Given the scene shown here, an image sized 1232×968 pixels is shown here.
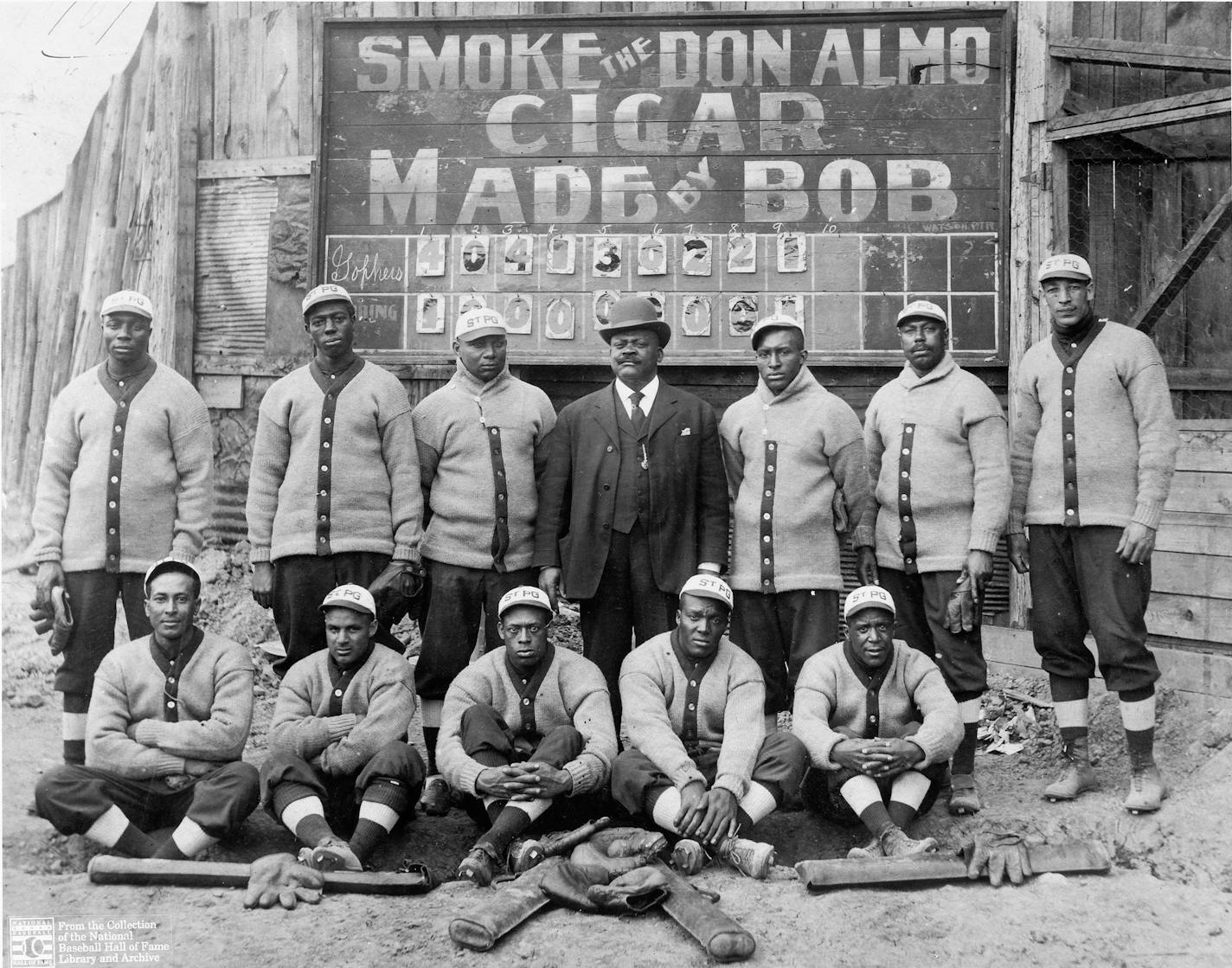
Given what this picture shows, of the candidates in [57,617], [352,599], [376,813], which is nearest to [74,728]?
[57,617]

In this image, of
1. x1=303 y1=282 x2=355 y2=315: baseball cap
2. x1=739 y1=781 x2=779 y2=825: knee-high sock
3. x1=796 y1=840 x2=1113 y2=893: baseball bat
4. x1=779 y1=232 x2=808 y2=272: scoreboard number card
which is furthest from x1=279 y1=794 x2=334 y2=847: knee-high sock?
x1=779 y1=232 x2=808 y2=272: scoreboard number card

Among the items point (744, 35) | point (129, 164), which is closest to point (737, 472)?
point (744, 35)

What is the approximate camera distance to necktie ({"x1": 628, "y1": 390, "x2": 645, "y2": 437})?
5.02 meters

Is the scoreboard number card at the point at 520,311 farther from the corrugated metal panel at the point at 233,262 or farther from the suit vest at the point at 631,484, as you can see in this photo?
the suit vest at the point at 631,484

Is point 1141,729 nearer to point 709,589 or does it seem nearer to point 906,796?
point 906,796

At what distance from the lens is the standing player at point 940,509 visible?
191 inches

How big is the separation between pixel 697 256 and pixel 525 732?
10.7ft

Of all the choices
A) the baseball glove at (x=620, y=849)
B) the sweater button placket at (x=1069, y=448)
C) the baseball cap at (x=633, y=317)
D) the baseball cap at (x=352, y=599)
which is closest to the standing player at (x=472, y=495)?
the baseball cap at (x=352, y=599)

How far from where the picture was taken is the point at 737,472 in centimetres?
520

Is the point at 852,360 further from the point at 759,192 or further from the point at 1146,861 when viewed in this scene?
the point at 1146,861

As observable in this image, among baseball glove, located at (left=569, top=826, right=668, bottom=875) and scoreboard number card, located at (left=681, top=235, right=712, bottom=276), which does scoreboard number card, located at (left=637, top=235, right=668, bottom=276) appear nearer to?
scoreboard number card, located at (left=681, top=235, right=712, bottom=276)

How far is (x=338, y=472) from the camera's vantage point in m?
5.02

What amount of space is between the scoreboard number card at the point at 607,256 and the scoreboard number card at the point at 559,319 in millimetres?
287

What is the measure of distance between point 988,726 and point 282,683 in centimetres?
364
